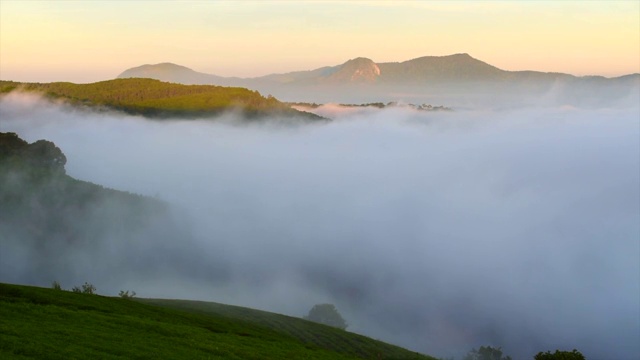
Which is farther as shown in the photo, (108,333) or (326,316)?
(326,316)

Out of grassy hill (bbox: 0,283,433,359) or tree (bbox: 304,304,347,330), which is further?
tree (bbox: 304,304,347,330)

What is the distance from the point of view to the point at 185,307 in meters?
98.0

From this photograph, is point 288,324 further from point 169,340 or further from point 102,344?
point 102,344

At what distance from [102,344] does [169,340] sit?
8.03 metres

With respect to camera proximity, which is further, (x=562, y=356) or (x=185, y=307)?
(x=562, y=356)

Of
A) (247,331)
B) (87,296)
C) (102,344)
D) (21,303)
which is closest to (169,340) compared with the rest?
(102,344)

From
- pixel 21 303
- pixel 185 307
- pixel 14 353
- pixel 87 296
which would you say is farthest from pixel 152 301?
pixel 14 353

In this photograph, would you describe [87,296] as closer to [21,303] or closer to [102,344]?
[21,303]

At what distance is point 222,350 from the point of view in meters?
53.9

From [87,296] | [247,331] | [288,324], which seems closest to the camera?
[87,296]

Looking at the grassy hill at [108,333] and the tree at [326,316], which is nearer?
the grassy hill at [108,333]

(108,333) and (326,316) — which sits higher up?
(326,316)

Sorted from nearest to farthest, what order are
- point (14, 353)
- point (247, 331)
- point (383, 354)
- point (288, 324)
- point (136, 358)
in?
point (14, 353) → point (136, 358) → point (247, 331) → point (383, 354) → point (288, 324)

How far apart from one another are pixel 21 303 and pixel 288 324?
2087 inches
